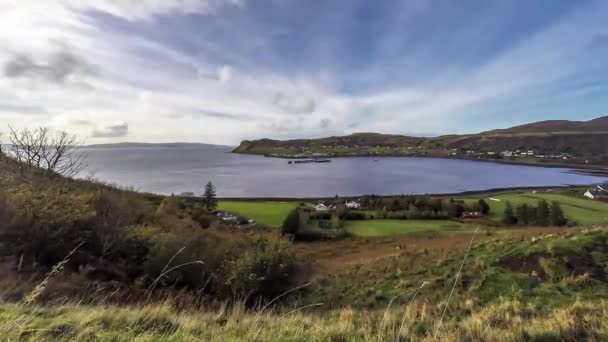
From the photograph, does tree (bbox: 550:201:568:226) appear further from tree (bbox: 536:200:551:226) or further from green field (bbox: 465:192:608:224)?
green field (bbox: 465:192:608:224)

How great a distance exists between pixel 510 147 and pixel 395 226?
511 ft

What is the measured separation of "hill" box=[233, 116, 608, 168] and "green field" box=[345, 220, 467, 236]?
387ft

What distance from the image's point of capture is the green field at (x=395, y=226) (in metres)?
28.5

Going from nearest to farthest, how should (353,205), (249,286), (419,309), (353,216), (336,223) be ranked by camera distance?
(419,309)
(249,286)
(336,223)
(353,216)
(353,205)

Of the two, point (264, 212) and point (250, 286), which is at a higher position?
point (250, 286)

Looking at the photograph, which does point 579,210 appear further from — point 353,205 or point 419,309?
point 419,309

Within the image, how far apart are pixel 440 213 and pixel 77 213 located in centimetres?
3803

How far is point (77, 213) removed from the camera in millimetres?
8766

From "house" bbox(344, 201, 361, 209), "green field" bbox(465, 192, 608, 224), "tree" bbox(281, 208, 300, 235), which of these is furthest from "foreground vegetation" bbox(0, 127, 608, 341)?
"green field" bbox(465, 192, 608, 224)

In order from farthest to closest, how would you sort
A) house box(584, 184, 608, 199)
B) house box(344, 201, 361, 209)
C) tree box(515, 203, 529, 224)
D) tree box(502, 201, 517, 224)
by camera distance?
house box(584, 184, 608, 199)
house box(344, 201, 361, 209)
tree box(502, 201, 517, 224)
tree box(515, 203, 529, 224)

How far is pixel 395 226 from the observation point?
3075cm

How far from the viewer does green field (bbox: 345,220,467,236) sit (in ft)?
93.6

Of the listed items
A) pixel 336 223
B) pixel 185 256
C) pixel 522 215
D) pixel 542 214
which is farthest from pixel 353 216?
pixel 185 256

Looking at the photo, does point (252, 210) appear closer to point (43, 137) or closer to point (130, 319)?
point (43, 137)
